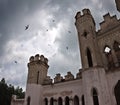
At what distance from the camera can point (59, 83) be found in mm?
20922

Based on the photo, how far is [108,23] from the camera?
19625mm

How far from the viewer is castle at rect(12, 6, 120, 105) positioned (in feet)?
52.8

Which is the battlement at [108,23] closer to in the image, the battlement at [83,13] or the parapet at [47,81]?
the battlement at [83,13]

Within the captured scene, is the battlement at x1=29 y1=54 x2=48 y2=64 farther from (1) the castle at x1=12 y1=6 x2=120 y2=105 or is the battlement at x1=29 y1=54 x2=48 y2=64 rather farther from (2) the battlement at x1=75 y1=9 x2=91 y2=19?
(2) the battlement at x1=75 y1=9 x2=91 y2=19

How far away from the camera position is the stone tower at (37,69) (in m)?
22.7

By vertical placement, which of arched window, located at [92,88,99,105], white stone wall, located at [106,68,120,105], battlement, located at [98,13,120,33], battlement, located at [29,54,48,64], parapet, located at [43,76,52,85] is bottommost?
arched window, located at [92,88,99,105]

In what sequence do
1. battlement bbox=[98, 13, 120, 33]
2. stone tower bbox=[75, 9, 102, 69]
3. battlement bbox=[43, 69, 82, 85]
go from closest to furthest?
stone tower bbox=[75, 9, 102, 69]
battlement bbox=[98, 13, 120, 33]
battlement bbox=[43, 69, 82, 85]

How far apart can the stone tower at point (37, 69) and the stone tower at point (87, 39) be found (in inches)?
282

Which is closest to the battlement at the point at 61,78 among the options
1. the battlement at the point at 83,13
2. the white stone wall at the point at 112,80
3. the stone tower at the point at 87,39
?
the stone tower at the point at 87,39

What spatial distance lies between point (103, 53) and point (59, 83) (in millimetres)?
6934

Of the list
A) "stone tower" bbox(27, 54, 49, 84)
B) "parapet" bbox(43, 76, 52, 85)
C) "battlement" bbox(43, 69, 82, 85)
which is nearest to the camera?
"battlement" bbox(43, 69, 82, 85)

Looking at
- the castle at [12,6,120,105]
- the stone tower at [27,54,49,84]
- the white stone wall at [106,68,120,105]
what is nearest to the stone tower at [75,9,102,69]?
the castle at [12,6,120,105]

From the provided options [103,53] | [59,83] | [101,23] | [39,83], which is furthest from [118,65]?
[39,83]

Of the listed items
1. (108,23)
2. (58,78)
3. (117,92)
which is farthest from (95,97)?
(108,23)
